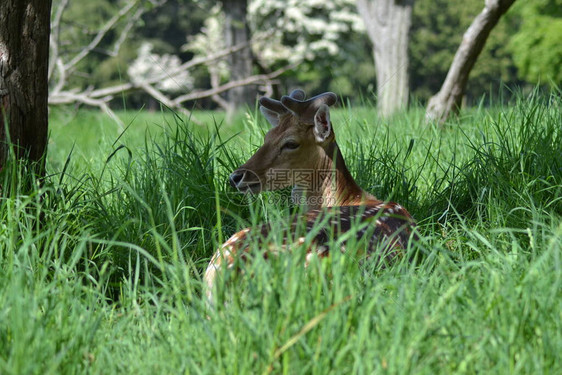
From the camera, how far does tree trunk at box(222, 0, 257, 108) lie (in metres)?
12.8

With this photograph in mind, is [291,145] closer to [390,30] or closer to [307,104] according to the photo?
[307,104]

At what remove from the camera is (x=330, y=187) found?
161 inches

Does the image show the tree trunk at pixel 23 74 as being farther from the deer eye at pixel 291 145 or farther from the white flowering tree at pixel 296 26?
the white flowering tree at pixel 296 26

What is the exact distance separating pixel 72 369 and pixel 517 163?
300 cm

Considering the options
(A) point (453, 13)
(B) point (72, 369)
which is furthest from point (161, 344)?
(A) point (453, 13)

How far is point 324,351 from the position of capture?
2084mm

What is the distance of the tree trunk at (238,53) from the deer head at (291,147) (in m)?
8.58

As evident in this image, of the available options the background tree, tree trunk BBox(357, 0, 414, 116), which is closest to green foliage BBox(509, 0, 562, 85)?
the background tree

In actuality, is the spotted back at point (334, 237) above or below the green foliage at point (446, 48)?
below

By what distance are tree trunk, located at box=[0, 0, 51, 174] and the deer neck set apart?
162cm

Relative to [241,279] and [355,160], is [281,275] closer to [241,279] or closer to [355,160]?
[241,279]

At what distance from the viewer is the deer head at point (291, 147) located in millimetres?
3904

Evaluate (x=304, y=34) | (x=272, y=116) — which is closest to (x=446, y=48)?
(x=304, y=34)

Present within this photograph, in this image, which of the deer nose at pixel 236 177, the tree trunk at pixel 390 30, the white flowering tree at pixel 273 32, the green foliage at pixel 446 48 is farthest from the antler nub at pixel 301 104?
the green foliage at pixel 446 48
